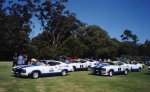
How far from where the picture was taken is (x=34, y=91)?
47.9 feet

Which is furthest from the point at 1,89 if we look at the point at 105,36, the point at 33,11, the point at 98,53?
the point at 105,36

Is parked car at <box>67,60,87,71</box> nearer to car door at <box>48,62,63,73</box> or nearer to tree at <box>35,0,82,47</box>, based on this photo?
car door at <box>48,62,63,73</box>

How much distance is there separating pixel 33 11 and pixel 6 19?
27.6 ft

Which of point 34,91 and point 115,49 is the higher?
point 115,49

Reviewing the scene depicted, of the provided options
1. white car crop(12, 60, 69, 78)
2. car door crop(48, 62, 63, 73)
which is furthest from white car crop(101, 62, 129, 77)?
car door crop(48, 62, 63, 73)

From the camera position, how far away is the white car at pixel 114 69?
25106 millimetres

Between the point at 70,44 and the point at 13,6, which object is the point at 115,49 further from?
the point at 13,6

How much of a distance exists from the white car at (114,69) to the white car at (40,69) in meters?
3.55

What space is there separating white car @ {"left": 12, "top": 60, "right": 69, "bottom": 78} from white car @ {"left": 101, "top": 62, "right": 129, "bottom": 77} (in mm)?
3549

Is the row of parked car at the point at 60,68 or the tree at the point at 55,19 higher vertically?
the tree at the point at 55,19

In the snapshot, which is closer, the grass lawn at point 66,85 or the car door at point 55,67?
the grass lawn at point 66,85

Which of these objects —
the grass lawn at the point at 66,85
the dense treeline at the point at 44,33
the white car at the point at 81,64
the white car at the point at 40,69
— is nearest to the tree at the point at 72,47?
the dense treeline at the point at 44,33

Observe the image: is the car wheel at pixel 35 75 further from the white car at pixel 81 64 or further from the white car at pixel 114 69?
the white car at pixel 81 64

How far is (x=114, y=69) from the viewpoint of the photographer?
2609 cm
